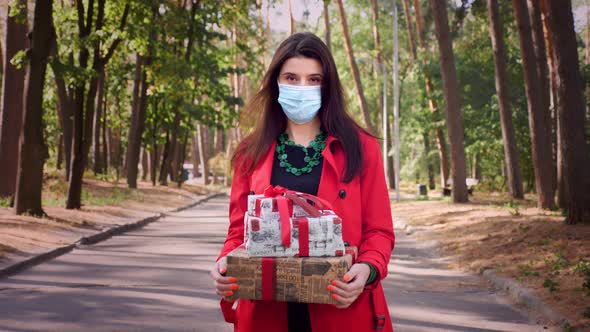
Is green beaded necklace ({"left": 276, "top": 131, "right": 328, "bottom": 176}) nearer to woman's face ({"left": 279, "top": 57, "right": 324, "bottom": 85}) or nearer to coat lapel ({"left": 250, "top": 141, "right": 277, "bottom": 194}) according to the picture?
coat lapel ({"left": 250, "top": 141, "right": 277, "bottom": 194})

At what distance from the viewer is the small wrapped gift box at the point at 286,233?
309cm

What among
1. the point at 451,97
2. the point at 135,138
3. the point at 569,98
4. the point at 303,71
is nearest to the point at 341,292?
the point at 303,71

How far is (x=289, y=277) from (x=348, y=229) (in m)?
0.45

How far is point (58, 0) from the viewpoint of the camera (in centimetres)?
3622

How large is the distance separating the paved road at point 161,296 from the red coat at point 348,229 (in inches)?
192

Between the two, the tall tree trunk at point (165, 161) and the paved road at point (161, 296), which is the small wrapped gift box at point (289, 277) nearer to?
the paved road at point (161, 296)

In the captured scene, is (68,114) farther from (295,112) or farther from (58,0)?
(295,112)

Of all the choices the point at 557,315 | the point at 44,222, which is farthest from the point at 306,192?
the point at 44,222

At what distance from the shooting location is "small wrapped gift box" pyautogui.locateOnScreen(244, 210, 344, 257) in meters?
3.09

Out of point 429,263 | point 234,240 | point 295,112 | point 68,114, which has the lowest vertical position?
point 429,263

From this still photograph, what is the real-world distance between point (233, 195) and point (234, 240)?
0.72 feet

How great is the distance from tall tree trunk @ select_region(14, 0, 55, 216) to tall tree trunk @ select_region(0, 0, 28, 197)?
3528mm

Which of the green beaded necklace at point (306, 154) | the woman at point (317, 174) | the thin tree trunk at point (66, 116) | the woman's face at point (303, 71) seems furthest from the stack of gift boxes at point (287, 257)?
the thin tree trunk at point (66, 116)

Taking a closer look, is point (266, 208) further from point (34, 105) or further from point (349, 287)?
point (34, 105)
